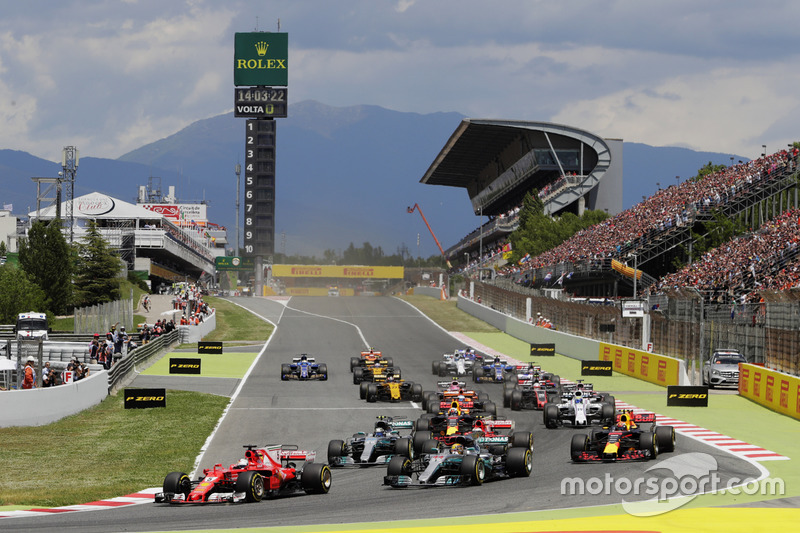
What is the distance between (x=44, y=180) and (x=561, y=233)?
4962 centimetres

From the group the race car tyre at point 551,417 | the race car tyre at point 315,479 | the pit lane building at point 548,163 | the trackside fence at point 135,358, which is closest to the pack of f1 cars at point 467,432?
the race car tyre at point 315,479

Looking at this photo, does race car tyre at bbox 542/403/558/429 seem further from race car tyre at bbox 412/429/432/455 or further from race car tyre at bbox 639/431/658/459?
race car tyre at bbox 639/431/658/459

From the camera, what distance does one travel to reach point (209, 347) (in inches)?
2138

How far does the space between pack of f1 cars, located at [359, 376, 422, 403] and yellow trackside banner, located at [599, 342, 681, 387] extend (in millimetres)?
11128

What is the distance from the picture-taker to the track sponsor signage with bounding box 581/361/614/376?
145ft

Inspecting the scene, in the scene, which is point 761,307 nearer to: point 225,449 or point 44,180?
point 225,449

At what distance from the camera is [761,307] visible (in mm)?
36000

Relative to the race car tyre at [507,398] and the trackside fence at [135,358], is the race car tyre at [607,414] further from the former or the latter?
the trackside fence at [135,358]

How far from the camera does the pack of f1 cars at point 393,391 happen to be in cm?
3388

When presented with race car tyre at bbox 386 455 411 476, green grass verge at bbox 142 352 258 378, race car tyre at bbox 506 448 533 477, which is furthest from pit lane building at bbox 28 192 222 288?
race car tyre at bbox 506 448 533 477

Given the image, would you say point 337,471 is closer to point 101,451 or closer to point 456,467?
point 456,467

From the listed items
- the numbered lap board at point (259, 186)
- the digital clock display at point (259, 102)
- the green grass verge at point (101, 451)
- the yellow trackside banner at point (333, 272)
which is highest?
the digital clock display at point (259, 102)

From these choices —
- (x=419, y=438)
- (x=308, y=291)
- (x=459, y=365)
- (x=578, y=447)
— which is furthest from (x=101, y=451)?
(x=308, y=291)
